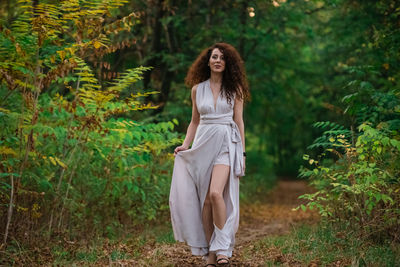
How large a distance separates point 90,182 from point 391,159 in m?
3.95

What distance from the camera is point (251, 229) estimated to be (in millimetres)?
8000

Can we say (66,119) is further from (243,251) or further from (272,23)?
(272,23)

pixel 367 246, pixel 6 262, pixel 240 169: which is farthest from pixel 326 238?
pixel 6 262

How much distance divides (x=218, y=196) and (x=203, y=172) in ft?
1.21

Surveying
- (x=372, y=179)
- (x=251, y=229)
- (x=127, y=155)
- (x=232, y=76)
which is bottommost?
(x=251, y=229)

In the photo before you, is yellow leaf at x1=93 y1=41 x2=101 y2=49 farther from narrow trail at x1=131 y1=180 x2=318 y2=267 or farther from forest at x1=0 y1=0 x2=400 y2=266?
narrow trail at x1=131 y1=180 x2=318 y2=267

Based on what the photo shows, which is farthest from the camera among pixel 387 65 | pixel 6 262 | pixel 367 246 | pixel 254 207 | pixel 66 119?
pixel 254 207

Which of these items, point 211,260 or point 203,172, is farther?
point 203,172

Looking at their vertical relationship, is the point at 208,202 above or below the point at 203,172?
below

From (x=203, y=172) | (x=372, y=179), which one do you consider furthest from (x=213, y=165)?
(x=372, y=179)

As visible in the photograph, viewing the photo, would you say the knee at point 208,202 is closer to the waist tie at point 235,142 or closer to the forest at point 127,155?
the waist tie at point 235,142

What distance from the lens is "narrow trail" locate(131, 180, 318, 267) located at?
508 cm

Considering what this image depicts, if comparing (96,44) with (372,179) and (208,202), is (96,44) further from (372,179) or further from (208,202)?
(372,179)

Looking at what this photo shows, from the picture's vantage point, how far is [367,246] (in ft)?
16.8
